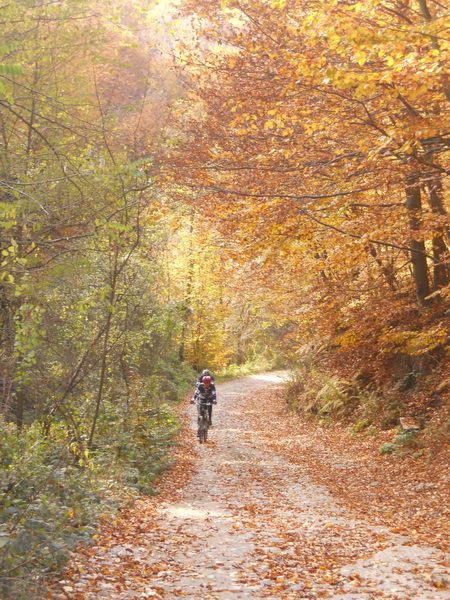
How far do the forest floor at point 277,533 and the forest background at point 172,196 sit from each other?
633 millimetres

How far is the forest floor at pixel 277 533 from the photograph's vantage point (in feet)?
20.5

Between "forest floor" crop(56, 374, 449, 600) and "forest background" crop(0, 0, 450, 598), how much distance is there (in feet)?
2.08

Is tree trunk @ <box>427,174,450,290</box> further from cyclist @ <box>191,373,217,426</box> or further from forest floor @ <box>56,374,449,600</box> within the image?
cyclist @ <box>191,373,217,426</box>

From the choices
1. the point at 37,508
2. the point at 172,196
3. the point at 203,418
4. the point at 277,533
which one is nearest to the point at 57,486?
the point at 37,508

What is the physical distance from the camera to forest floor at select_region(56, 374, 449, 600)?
6.25 metres

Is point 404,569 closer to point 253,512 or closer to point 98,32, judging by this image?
point 253,512

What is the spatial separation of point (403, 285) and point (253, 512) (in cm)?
954

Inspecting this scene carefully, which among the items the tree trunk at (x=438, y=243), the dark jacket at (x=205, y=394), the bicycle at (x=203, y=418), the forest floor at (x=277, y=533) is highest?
the tree trunk at (x=438, y=243)

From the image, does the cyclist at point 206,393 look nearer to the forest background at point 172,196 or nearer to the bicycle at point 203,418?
the bicycle at point 203,418

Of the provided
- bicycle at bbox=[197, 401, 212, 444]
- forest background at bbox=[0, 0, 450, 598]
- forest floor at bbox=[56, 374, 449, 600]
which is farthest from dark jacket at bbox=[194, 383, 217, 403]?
forest floor at bbox=[56, 374, 449, 600]

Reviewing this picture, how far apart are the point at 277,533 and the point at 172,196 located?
7313 millimetres

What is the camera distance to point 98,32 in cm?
764

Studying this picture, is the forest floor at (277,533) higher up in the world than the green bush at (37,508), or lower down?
lower down

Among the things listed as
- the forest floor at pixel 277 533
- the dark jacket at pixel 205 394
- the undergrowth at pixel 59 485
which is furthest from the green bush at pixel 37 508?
the dark jacket at pixel 205 394
